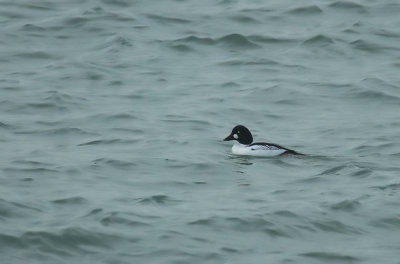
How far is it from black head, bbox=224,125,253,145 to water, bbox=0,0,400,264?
0.78 feet

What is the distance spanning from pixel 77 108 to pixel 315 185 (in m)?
4.88

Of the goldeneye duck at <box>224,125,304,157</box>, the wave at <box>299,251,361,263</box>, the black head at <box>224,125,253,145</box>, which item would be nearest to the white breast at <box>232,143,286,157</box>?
the goldeneye duck at <box>224,125,304,157</box>

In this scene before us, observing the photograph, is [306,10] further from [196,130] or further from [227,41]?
[196,130]

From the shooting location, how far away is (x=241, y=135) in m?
17.0

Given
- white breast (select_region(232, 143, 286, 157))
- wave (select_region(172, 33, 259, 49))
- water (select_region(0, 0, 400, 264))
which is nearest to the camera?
water (select_region(0, 0, 400, 264))

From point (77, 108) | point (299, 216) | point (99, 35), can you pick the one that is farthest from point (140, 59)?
point (299, 216)

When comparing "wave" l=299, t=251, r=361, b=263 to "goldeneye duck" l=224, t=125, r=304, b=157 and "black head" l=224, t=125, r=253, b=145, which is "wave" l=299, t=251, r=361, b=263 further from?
"black head" l=224, t=125, r=253, b=145

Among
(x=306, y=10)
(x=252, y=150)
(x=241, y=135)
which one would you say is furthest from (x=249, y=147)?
(x=306, y=10)

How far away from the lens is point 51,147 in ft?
53.3

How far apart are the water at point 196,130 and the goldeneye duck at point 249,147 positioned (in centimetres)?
16

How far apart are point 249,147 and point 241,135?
37 cm

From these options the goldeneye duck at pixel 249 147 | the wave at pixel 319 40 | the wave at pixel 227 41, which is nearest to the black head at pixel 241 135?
the goldeneye duck at pixel 249 147

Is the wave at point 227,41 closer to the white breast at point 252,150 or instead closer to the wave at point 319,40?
the wave at point 319,40

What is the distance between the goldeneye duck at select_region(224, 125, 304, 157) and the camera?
16.2m
